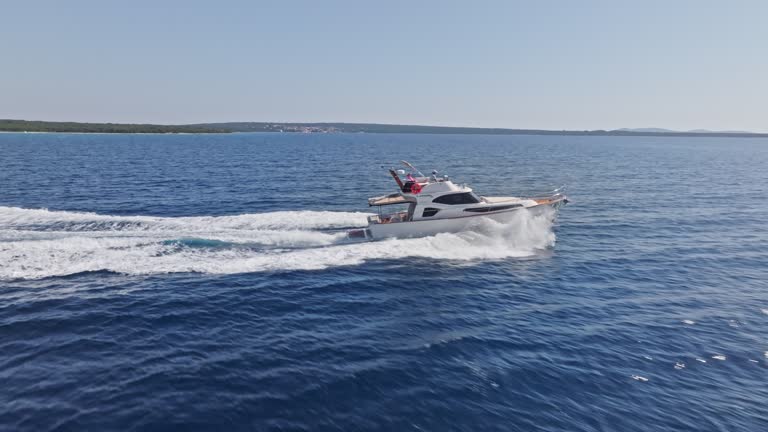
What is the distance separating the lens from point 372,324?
59.6 feet

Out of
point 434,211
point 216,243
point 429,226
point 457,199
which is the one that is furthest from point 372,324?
point 457,199

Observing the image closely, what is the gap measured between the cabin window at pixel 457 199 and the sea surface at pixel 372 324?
2.55 m

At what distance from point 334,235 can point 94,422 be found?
63.0 ft

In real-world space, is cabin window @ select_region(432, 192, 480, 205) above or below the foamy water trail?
above

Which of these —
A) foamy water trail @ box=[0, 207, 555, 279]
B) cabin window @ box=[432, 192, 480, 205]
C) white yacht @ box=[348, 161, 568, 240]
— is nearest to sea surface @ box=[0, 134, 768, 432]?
foamy water trail @ box=[0, 207, 555, 279]

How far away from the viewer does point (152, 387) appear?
12945 mm

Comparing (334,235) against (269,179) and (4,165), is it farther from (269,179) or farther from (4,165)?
(4,165)

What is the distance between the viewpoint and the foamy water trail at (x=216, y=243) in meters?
23.3

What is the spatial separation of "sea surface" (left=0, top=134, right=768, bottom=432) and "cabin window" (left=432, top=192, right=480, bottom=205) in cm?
255

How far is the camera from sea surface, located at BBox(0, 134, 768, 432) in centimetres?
1249

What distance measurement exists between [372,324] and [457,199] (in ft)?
47.4

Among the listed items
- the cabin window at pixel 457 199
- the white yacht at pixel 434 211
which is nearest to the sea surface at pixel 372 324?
the white yacht at pixel 434 211

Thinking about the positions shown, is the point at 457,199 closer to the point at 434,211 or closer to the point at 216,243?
the point at 434,211

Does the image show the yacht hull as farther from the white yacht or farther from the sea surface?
the sea surface
